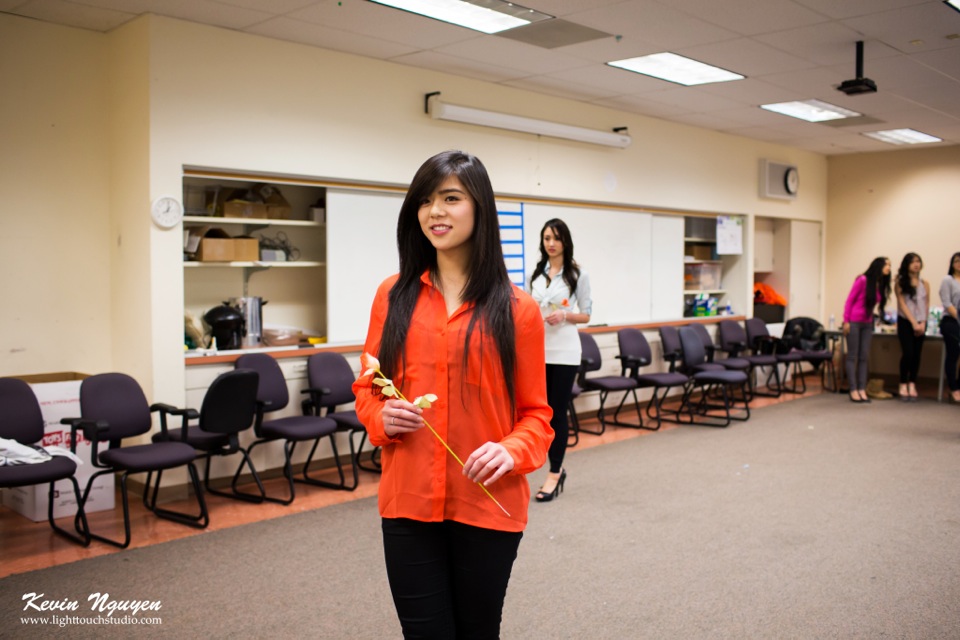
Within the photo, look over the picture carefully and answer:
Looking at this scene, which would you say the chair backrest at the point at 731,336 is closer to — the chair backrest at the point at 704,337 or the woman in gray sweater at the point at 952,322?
the chair backrest at the point at 704,337

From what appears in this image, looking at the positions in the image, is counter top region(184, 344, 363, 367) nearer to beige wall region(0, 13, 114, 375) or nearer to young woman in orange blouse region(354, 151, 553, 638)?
beige wall region(0, 13, 114, 375)

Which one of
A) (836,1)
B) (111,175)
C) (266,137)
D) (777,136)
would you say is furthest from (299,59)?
(777,136)

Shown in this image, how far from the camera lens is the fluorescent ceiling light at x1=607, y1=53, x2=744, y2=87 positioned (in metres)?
6.12

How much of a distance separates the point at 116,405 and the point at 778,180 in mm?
8168

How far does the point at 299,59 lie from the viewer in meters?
5.45

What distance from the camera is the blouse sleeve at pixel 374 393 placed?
1.81 metres

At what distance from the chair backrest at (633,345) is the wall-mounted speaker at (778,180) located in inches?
127

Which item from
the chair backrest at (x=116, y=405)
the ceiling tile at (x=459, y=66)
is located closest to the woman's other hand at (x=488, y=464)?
the chair backrest at (x=116, y=405)

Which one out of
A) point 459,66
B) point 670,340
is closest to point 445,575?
point 459,66

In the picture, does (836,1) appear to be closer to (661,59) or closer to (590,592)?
(661,59)

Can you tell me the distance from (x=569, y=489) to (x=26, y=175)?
156 inches

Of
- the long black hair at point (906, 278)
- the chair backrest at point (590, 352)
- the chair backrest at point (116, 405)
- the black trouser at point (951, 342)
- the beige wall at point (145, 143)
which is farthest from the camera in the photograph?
the long black hair at point (906, 278)

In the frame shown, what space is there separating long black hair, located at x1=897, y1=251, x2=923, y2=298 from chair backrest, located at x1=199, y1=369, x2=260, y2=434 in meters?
7.10

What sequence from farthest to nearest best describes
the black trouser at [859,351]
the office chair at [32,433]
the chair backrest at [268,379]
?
the black trouser at [859,351], the chair backrest at [268,379], the office chair at [32,433]
